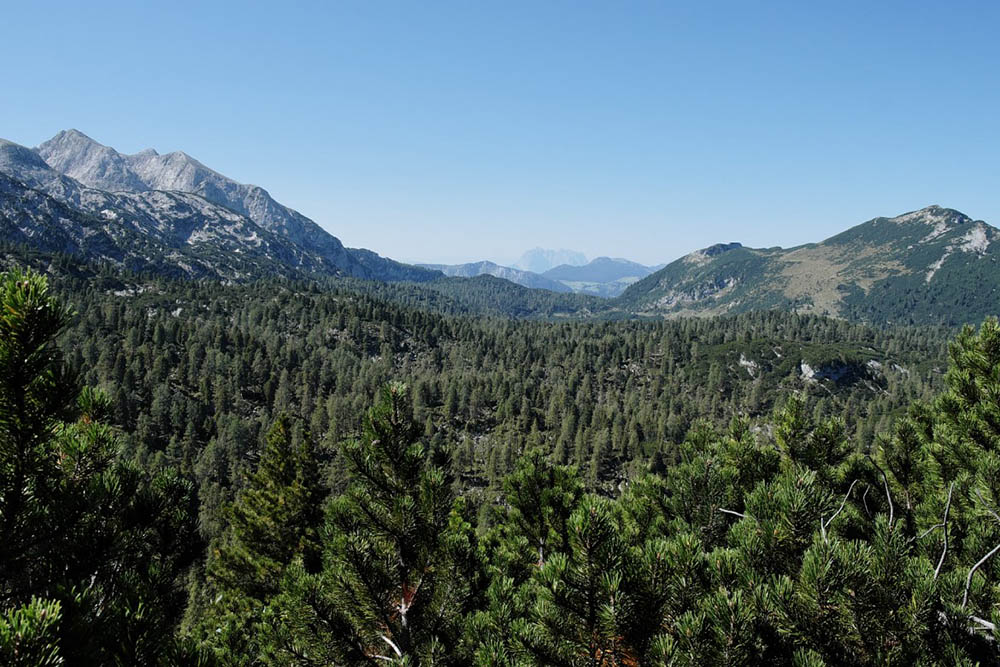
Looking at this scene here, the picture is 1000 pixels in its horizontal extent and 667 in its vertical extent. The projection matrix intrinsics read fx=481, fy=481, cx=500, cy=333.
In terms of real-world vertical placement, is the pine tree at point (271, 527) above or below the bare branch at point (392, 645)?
below

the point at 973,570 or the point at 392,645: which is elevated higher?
the point at 973,570

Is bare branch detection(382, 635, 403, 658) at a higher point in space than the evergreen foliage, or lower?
lower

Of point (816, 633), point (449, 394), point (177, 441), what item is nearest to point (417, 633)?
point (816, 633)

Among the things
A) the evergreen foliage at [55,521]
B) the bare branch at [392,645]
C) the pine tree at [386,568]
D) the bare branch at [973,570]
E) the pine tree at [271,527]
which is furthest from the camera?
the pine tree at [271,527]

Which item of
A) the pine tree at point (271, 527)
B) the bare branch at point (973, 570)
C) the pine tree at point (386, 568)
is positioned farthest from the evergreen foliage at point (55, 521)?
the pine tree at point (271, 527)

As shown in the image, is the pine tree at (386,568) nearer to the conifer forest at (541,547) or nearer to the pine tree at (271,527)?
the conifer forest at (541,547)

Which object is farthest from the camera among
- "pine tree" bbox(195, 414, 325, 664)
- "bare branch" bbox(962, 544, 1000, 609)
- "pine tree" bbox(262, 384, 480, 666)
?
"pine tree" bbox(195, 414, 325, 664)

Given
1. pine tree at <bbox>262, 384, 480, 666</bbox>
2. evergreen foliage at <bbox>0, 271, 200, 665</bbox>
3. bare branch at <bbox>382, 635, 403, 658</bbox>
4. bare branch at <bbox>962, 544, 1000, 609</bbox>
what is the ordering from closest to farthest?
evergreen foliage at <bbox>0, 271, 200, 665</bbox> → bare branch at <bbox>962, 544, 1000, 609</bbox> → bare branch at <bbox>382, 635, 403, 658</bbox> → pine tree at <bbox>262, 384, 480, 666</bbox>

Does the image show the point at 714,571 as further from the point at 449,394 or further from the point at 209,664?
the point at 449,394

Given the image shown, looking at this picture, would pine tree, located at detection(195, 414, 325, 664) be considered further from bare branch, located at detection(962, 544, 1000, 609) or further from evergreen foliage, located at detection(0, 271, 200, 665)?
bare branch, located at detection(962, 544, 1000, 609)

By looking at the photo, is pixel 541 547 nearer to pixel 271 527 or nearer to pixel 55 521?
pixel 55 521

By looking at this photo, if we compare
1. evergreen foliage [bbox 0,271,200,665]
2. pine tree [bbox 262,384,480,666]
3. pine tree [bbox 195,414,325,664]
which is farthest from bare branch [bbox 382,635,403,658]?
pine tree [bbox 195,414,325,664]

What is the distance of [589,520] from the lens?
4.63 meters

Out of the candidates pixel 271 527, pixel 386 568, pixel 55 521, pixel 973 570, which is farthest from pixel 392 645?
pixel 271 527
